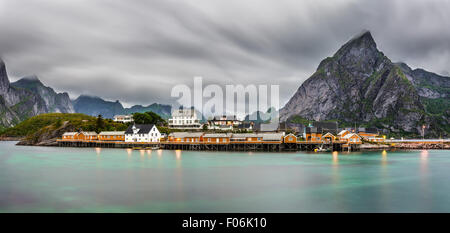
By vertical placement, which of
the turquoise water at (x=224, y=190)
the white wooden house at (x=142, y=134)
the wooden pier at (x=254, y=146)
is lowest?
the turquoise water at (x=224, y=190)

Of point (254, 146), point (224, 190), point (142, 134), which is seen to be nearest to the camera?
point (224, 190)

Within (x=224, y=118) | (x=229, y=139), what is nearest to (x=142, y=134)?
(x=229, y=139)

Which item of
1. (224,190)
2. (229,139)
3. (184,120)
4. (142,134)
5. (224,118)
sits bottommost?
(224,190)

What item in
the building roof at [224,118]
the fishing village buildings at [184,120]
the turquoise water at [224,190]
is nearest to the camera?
the turquoise water at [224,190]

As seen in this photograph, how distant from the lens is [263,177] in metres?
32.8

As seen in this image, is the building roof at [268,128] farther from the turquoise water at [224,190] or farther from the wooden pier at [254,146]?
the turquoise water at [224,190]

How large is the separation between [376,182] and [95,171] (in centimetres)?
3324

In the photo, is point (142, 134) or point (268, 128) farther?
point (268, 128)

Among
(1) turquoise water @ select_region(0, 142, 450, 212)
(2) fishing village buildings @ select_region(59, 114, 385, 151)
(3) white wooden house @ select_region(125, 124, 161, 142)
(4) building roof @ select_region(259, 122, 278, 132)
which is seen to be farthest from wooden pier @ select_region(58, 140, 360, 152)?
(1) turquoise water @ select_region(0, 142, 450, 212)

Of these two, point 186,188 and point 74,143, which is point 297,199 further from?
point 74,143

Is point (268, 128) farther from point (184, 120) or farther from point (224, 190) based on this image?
point (224, 190)

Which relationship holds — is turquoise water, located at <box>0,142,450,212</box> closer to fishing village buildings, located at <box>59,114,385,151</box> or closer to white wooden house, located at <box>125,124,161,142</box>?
fishing village buildings, located at <box>59,114,385,151</box>

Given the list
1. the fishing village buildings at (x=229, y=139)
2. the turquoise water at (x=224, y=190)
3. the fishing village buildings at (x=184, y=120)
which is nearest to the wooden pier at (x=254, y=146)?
the fishing village buildings at (x=229, y=139)
